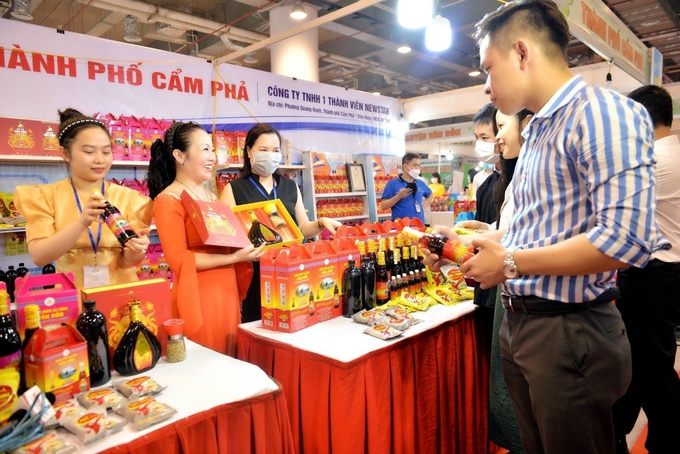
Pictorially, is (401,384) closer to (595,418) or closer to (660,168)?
(595,418)

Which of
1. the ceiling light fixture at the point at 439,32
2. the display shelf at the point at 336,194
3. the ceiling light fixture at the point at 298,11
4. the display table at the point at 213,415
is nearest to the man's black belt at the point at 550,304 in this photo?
the display table at the point at 213,415

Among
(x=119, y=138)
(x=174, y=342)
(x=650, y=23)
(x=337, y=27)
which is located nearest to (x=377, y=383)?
(x=174, y=342)

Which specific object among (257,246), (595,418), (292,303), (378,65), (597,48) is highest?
(378,65)

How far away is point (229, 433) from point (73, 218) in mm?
1428

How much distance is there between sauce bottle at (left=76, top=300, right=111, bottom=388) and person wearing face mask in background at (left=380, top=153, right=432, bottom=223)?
4.31 metres

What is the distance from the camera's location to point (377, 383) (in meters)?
1.91

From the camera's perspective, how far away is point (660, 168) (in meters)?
2.59

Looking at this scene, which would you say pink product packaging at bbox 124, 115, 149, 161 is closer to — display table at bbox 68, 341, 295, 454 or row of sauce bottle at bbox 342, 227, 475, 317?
row of sauce bottle at bbox 342, 227, 475, 317

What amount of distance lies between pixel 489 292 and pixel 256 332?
1295 mm

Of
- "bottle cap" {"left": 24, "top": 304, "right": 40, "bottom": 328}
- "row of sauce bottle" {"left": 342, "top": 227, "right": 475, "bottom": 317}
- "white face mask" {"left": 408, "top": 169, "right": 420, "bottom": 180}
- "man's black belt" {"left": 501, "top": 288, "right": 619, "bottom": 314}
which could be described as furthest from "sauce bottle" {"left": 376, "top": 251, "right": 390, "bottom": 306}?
"white face mask" {"left": 408, "top": 169, "right": 420, "bottom": 180}

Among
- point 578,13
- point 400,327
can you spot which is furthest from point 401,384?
point 578,13

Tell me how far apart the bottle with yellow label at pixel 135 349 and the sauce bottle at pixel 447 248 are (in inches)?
44.1

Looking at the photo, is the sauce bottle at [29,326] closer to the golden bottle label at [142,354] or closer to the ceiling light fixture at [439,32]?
the golden bottle label at [142,354]

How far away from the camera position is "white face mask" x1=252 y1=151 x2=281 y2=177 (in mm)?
3061
